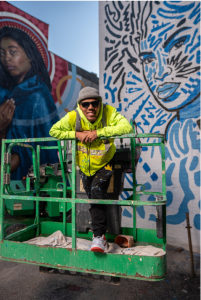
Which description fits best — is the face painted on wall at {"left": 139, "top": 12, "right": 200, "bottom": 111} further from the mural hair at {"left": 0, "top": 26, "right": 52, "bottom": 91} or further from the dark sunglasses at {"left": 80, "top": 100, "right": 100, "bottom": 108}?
the mural hair at {"left": 0, "top": 26, "right": 52, "bottom": 91}

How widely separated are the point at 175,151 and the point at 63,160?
2.69m

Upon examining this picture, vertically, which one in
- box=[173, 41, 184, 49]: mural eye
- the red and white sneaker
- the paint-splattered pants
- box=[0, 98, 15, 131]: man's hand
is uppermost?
box=[173, 41, 184, 49]: mural eye

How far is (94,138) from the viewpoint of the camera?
192cm

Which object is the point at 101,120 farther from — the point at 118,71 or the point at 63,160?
the point at 118,71

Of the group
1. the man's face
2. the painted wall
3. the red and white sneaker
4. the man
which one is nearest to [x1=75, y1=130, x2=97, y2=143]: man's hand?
the man

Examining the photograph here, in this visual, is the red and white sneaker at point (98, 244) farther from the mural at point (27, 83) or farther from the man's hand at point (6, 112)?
the man's hand at point (6, 112)

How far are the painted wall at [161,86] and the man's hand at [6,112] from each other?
3537mm

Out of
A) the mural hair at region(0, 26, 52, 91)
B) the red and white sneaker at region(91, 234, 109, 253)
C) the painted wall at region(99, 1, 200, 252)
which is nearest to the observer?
the red and white sneaker at region(91, 234, 109, 253)

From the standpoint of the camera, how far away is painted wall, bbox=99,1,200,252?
4.57m

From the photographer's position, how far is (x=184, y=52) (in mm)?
4723

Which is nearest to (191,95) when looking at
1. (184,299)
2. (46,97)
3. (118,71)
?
(118,71)

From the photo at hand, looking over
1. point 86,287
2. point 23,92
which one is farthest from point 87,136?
point 23,92

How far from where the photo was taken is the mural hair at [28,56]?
7.33 meters

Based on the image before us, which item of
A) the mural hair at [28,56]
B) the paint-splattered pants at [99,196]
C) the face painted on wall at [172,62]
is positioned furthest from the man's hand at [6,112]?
the paint-splattered pants at [99,196]
